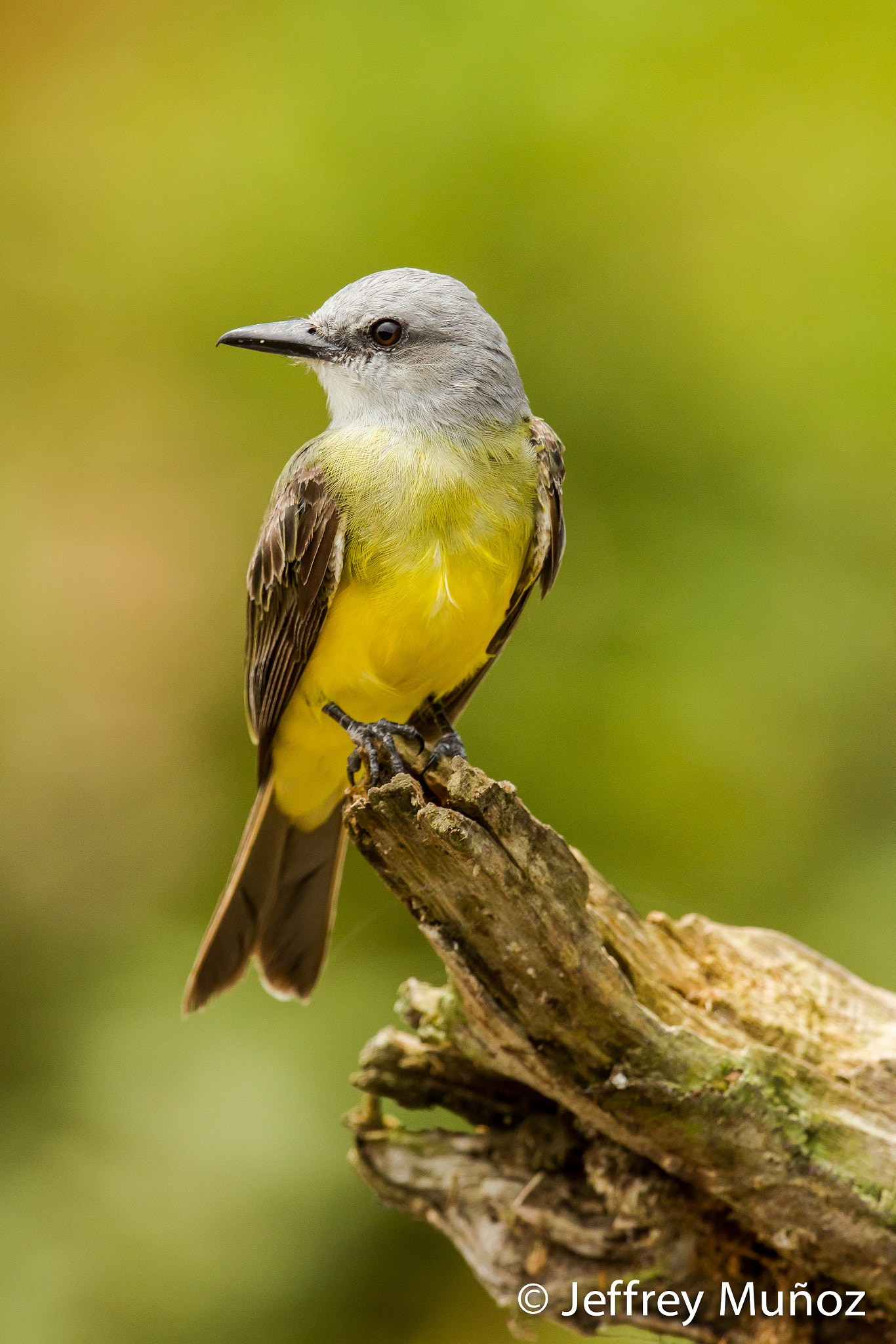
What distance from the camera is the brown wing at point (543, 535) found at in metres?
3.62

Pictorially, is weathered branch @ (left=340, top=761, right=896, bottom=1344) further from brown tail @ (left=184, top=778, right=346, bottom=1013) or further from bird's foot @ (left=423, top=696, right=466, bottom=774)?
brown tail @ (left=184, top=778, right=346, bottom=1013)

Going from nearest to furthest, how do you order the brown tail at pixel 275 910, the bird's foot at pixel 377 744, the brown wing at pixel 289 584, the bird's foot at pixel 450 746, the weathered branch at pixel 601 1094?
the weathered branch at pixel 601 1094 < the bird's foot at pixel 377 744 < the brown wing at pixel 289 584 < the bird's foot at pixel 450 746 < the brown tail at pixel 275 910

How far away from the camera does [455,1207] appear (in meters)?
3.23

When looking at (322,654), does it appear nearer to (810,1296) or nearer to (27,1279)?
(810,1296)

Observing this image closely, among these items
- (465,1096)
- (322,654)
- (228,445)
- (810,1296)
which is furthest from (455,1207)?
(228,445)

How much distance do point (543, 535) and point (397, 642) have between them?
1.81 feet

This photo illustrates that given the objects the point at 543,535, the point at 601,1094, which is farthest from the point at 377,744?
the point at 601,1094

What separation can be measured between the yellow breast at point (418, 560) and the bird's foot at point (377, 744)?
0.58 feet

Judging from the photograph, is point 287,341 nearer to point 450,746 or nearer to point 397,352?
point 397,352

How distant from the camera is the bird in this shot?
3361 mm

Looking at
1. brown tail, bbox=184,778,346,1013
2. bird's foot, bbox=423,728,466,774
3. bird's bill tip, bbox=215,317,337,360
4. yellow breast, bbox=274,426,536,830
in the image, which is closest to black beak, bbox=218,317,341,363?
bird's bill tip, bbox=215,317,337,360

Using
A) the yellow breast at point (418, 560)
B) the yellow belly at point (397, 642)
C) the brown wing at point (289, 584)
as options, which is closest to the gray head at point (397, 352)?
the yellow breast at point (418, 560)

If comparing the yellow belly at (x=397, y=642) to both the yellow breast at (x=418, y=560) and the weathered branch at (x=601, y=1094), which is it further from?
the weathered branch at (x=601, y=1094)

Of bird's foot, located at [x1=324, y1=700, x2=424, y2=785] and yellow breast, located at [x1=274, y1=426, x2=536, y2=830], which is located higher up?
yellow breast, located at [x1=274, y1=426, x2=536, y2=830]
